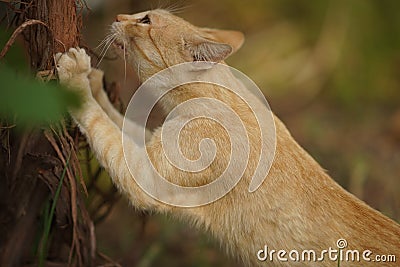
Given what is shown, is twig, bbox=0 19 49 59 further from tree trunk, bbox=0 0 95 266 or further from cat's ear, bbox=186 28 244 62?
cat's ear, bbox=186 28 244 62

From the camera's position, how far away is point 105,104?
9.11 ft

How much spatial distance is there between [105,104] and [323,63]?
315cm

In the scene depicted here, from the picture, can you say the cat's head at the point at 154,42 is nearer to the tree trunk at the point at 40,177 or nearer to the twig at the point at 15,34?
the tree trunk at the point at 40,177

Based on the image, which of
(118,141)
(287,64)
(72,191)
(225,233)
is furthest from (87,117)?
(287,64)

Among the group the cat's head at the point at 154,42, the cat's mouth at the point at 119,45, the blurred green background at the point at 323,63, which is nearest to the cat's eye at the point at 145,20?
the cat's head at the point at 154,42

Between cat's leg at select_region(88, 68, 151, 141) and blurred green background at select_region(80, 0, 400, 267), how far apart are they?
66.7 inches

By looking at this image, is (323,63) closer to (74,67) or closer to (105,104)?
(105,104)

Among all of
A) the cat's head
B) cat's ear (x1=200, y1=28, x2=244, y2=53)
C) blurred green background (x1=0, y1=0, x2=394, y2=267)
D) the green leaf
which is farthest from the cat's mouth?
blurred green background (x1=0, y1=0, x2=394, y2=267)

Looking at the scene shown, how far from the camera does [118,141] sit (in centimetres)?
255

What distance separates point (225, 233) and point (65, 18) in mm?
1040

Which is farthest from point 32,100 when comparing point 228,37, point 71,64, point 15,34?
point 228,37

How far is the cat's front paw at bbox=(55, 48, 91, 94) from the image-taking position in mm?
2371

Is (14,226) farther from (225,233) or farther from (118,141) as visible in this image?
(225,233)

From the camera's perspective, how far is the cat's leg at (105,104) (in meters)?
2.70
